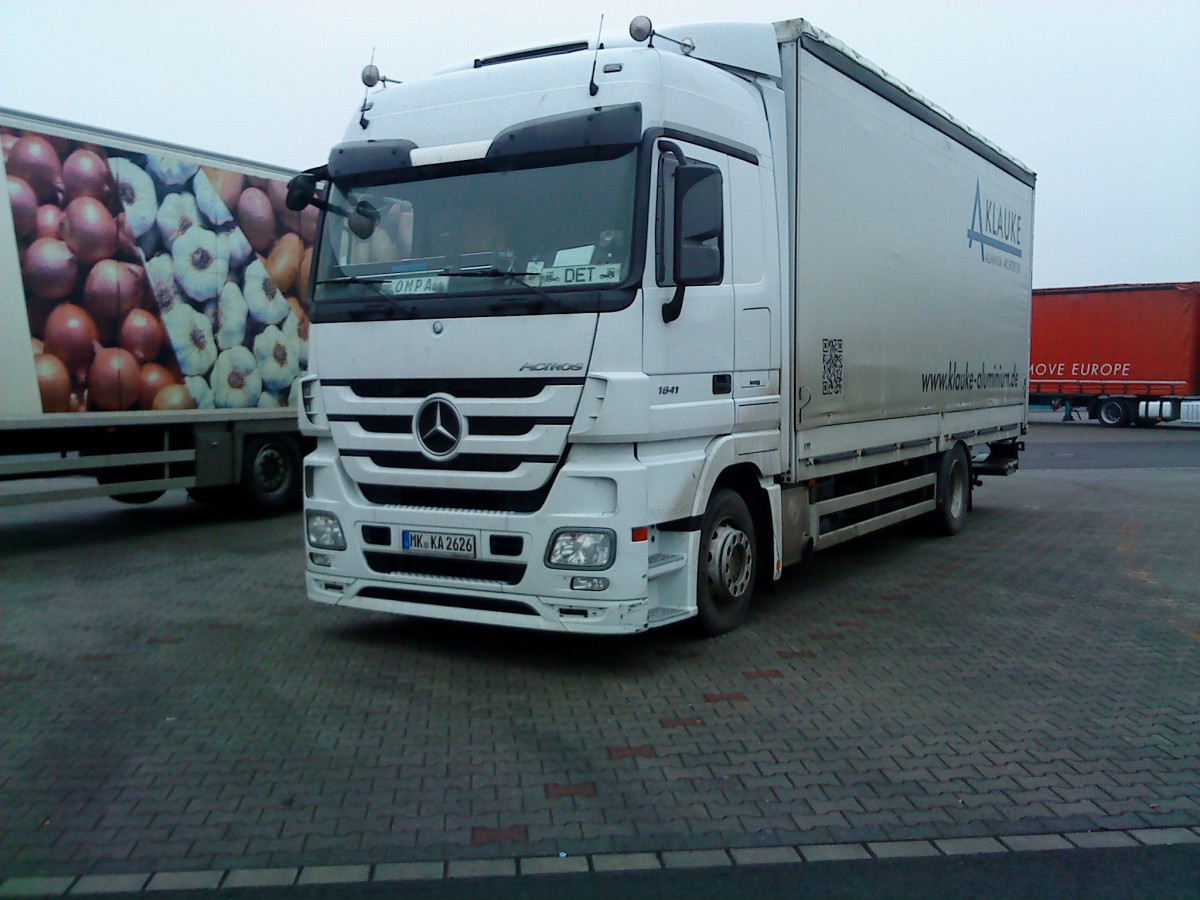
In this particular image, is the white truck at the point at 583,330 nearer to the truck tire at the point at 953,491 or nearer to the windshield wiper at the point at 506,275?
the windshield wiper at the point at 506,275

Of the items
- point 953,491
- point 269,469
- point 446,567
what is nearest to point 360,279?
point 446,567

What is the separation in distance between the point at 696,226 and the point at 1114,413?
32690 mm

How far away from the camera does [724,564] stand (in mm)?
7020

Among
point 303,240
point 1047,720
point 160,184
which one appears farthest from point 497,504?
point 303,240

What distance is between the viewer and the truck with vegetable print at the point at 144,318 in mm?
9617

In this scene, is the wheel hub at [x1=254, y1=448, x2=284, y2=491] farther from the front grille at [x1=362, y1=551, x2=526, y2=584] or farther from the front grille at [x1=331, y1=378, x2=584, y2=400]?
the front grille at [x1=362, y1=551, x2=526, y2=584]

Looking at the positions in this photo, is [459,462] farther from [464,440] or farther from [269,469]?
[269,469]

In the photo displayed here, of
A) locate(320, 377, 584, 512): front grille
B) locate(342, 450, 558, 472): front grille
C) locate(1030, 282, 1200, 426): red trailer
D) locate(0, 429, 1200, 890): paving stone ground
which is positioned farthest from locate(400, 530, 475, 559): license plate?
locate(1030, 282, 1200, 426): red trailer

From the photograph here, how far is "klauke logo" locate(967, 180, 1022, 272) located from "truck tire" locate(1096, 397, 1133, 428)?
2396cm

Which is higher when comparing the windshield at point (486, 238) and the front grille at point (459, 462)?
the windshield at point (486, 238)

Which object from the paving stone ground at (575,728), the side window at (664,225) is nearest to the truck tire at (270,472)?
the paving stone ground at (575,728)

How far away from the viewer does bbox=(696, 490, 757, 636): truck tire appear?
22.6 feet

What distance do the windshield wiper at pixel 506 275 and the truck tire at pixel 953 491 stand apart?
6.42 meters

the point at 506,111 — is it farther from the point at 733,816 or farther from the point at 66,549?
the point at 66,549
